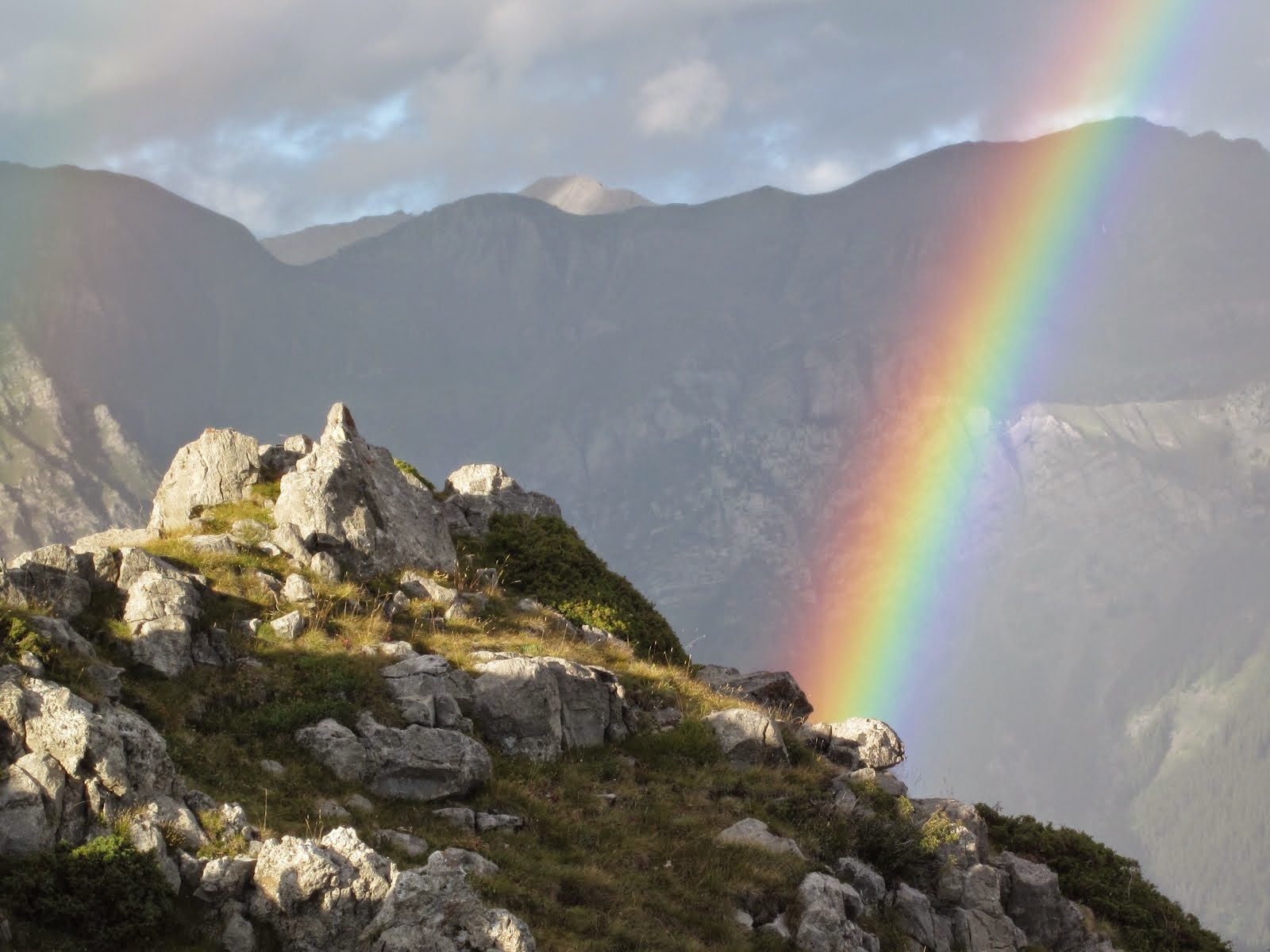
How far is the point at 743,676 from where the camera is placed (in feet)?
105

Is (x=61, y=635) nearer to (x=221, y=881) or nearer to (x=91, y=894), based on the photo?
(x=91, y=894)

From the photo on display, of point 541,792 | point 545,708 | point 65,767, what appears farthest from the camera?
point 545,708

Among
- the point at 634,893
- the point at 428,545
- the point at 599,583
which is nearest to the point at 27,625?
the point at 634,893

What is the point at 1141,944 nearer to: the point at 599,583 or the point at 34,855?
the point at 599,583

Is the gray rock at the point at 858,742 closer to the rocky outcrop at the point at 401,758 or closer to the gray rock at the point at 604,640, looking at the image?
the gray rock at the point at 604,640

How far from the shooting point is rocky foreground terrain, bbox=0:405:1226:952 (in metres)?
14.0

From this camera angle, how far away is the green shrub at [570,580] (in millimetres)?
29500

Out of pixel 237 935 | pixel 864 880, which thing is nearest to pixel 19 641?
pixel 237 935

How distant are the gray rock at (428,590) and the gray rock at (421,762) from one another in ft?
21.6

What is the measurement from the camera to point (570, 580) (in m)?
30.6

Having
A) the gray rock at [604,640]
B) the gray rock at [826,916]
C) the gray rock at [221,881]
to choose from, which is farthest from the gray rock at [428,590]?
the gray rock at [221,881]

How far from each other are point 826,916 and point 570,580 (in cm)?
1443

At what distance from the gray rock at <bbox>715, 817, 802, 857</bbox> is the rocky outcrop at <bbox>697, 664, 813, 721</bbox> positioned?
9.33 m

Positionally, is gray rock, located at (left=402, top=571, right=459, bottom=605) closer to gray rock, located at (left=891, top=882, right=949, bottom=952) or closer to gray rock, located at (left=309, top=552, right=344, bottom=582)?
gray rock, located at (left=309, top=552, right=344, bottom=582)
